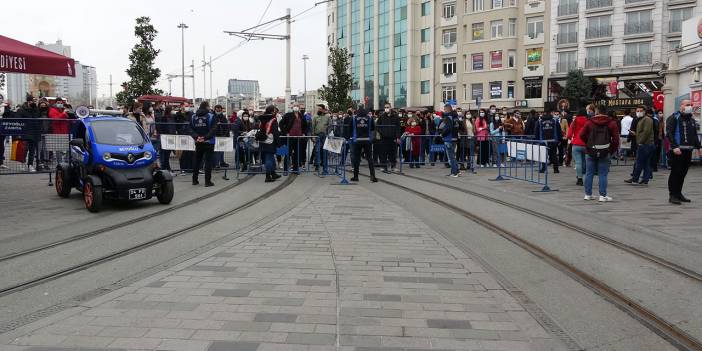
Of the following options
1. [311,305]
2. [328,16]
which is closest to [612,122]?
[311,305]

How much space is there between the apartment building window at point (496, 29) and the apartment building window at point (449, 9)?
18.6 feet

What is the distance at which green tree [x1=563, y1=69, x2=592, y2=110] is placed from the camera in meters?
53.0

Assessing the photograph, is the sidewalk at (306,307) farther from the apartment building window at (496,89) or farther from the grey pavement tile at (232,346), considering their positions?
the apartment building window at (496,89)

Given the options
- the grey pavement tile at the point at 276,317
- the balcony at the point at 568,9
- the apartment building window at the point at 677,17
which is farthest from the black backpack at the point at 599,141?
the balcony at the point at 568,9

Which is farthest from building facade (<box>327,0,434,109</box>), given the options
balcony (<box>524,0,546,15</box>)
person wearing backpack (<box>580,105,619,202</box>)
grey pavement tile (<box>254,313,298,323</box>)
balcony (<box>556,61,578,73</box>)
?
grey pavement tile (<box>254,313,298,323</box>)

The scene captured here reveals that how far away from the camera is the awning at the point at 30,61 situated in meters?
9.76

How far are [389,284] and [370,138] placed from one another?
986 cm

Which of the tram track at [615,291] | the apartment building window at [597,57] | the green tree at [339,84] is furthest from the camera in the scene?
the apartment building window at [597,57]

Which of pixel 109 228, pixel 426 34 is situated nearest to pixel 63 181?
pixel 109 228

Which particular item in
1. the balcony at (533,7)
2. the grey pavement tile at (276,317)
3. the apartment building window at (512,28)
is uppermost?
the balcony at (533,7)

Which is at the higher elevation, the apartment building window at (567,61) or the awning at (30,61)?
the apartment building window at (567,61)

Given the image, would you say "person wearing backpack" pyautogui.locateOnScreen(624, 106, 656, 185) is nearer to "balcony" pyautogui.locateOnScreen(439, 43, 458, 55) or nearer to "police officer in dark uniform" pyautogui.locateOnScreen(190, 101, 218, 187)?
"police officer in dark uniform" pyautogui.locateOnScreen(190, 101, 218, 187)

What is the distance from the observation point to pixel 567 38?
187 feet

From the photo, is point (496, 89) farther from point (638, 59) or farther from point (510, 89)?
point (638, 59)
